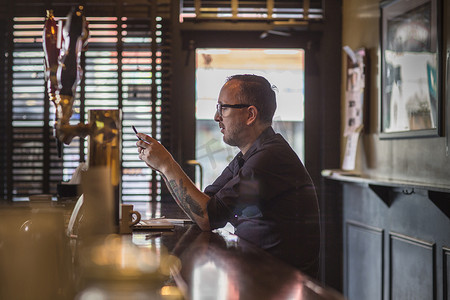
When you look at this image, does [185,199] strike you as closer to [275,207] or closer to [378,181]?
[275,207]

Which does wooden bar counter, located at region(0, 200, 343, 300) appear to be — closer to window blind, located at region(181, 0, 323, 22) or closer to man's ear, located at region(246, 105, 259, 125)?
man's ear, located at region(246, 105, 259, 125)

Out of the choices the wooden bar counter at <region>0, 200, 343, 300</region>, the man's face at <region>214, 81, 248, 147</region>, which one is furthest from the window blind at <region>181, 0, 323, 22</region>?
the wooden bar counter at <region>0, 200, 343, 300</region>

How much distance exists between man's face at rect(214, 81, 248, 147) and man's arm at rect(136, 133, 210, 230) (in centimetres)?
35

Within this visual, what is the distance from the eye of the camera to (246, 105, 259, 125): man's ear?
259cm

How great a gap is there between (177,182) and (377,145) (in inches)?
79.7

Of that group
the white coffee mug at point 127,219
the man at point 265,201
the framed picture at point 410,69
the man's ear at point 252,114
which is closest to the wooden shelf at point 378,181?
the framed picture at point 410,69

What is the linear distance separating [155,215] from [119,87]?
2062 millimetres

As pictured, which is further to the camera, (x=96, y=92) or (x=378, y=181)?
(x=96, y=92)

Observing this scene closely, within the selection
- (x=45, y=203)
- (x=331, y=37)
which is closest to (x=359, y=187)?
(x=331, y=37)

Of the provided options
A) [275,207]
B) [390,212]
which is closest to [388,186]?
[390,212]

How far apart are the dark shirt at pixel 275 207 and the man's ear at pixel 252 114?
8.9 inches

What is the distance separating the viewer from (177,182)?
238 centimetres

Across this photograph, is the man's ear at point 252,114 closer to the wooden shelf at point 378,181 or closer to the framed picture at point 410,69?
the wooden shelf at point 378,181

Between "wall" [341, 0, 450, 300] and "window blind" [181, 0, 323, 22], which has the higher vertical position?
"window blind" [181, 0, 323, 22]
